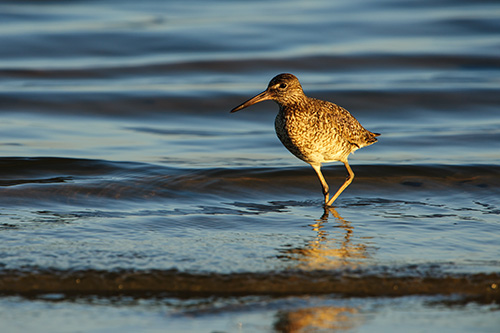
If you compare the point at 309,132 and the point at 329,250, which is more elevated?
the point at 309,132

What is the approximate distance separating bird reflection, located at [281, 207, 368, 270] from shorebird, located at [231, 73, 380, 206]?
1231 mm

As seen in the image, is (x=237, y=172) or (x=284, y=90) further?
(x=237, y=172)

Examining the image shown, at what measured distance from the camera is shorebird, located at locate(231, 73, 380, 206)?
7.62 metres

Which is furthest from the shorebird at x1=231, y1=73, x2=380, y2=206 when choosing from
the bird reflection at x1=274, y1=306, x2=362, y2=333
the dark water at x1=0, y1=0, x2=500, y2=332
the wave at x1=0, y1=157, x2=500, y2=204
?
the bird reflection at x1=274, y1=306, x2=362, y2=333

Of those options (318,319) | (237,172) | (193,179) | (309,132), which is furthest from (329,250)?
(237,172)

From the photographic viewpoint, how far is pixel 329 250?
5695mm

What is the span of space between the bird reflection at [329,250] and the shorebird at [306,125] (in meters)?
1.23

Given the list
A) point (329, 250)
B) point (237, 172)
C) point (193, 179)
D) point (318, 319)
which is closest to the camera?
point (318, 319)

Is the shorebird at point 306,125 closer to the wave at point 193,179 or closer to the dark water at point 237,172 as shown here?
the dark water at point 237,172

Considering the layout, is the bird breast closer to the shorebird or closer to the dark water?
the shorebird

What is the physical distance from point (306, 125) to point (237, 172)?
1445 mm

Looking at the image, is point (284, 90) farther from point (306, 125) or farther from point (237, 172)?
point (237, 172)

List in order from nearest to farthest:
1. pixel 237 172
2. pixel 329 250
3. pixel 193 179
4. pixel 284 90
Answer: pixel 329 250, pixel 284 90, pixel 193 179, pixel 237 172

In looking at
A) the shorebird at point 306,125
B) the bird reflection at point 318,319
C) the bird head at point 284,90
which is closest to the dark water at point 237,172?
the bird reflection at point 318,319
